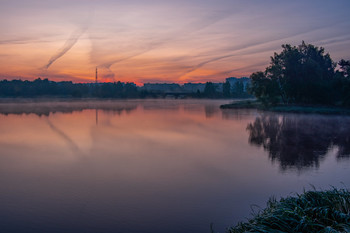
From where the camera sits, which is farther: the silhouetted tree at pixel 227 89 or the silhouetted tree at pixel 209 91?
the silhouetted tree at pixel 209 91

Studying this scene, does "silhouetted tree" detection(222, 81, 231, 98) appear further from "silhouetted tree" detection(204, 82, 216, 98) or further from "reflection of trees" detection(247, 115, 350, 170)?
"reflection of trees" detection(247, 115, 350, 170)

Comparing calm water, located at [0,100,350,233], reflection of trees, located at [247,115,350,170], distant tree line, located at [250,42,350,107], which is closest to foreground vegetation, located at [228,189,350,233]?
calm water, located at [0,100,350,233]

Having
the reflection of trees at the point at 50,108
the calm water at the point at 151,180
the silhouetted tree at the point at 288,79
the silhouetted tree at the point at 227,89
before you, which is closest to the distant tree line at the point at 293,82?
the silhouetted tree at the point at 288,79

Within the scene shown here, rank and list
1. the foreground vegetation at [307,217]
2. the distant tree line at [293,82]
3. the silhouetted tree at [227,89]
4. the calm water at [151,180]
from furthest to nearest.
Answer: the silhouetted tree at [227,89], the distant tree line at [293,82], the calm water at [151,180], the foreground vegetation at [307,217]

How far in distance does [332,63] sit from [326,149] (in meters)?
101

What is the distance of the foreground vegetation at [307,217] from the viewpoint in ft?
21.8

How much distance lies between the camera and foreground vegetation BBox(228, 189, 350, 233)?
666 centimetres

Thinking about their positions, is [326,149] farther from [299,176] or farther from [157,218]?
[157,218]

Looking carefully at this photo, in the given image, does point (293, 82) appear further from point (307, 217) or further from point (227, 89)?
point (227, 89)

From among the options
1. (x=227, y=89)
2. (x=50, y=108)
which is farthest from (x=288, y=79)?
(x=227, y=89)

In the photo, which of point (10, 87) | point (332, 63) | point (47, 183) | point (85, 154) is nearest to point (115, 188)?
point (47, 183)

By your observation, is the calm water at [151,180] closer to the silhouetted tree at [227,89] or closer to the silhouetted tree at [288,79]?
the silhouetted tree at [288,79]

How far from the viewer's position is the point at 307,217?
6.92 m

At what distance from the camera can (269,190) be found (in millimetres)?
11359
